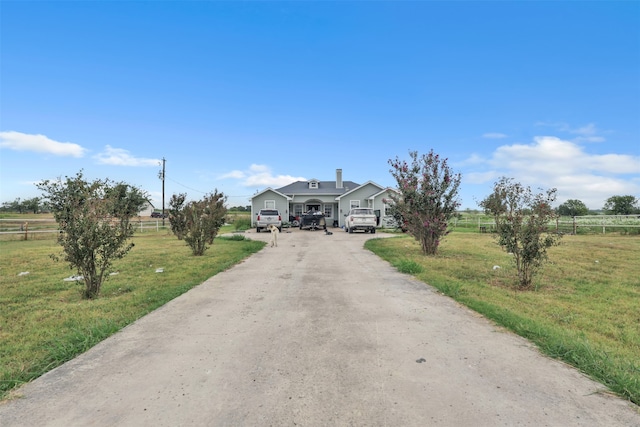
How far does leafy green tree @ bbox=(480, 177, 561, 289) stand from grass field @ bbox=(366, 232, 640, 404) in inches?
25.8

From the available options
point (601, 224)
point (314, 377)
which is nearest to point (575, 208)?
point (601, 224)

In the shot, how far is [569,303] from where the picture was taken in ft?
19.4

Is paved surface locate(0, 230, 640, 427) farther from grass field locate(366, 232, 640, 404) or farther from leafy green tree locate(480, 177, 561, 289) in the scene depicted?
leafy green tree locate(480, 177, 561, 289)

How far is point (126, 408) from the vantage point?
2.49 m

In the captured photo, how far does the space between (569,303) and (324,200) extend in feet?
98.4

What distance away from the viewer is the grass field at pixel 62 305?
3.54 meters

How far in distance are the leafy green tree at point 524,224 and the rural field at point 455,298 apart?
0.66 metres

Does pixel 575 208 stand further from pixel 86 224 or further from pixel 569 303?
pixel 86 224

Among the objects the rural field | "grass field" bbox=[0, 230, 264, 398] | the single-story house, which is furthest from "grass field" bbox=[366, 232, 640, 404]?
the single-story house

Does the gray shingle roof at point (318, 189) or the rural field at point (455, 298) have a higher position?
the gray shingle roof at point (318, 189)

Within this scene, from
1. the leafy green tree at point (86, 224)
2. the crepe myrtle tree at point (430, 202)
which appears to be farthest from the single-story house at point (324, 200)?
the leafy green tree at point (86, 224)

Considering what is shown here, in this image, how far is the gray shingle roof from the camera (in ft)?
117

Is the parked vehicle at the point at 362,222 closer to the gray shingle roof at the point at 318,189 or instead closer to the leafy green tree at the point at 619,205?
the gray shingle roof at the point at 318,189

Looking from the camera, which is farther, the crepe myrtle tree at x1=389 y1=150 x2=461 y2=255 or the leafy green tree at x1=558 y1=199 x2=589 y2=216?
the leafy green tree at x1=558 y1=199 x2=589 y2=216
